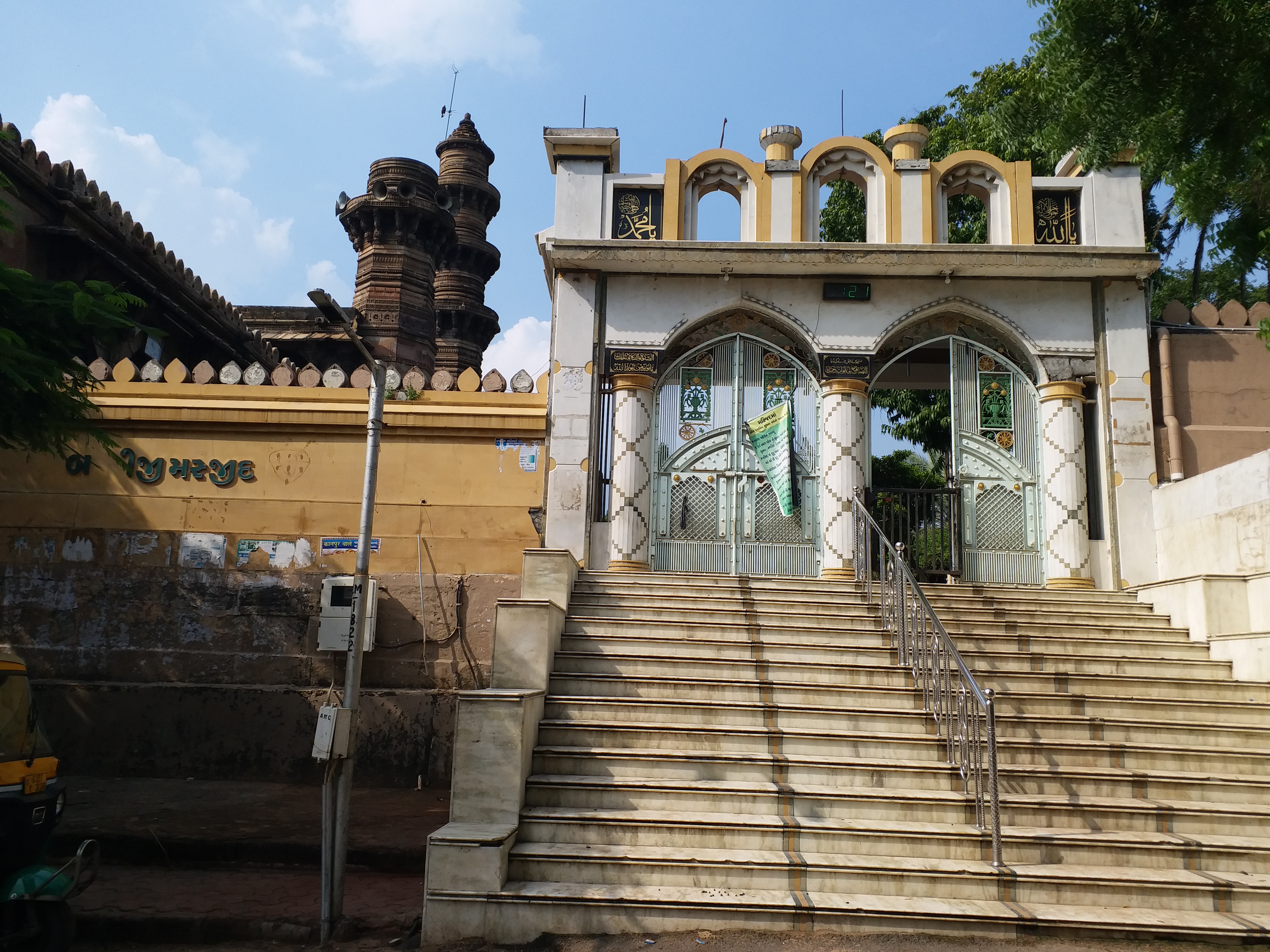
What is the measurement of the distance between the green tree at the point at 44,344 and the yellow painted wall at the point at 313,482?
6.82 ft

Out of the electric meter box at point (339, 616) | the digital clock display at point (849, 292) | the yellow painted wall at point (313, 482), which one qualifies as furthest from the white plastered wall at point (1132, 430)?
the electric meter box at point (339, 616)

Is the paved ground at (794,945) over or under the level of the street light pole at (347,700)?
under

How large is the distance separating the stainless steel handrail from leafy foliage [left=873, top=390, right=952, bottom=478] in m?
10.5

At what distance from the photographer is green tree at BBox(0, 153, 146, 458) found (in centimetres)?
842

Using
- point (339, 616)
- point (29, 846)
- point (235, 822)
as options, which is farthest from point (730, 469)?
point (29, 846)

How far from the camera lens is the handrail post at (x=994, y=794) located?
6.54 m

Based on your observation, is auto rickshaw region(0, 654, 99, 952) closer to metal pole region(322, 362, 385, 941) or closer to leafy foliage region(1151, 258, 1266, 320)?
metal pole region(322, 362, 385, 941)

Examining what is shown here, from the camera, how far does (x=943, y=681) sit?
8273mm

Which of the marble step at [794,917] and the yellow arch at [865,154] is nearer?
the marble step at [794,917]

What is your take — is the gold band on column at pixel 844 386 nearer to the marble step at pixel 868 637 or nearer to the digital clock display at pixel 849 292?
the digital clock display at pixel 849 292

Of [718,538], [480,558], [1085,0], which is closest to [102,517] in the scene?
[480,558]

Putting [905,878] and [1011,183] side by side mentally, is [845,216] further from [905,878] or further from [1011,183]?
[905,878]

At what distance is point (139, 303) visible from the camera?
31.3 feet

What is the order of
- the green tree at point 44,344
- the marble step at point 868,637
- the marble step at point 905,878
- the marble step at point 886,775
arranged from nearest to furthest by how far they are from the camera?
the marble step at point 905,878
the marble step at point 886,775
the green tree at point 44,344
the marble step at point 868,637
